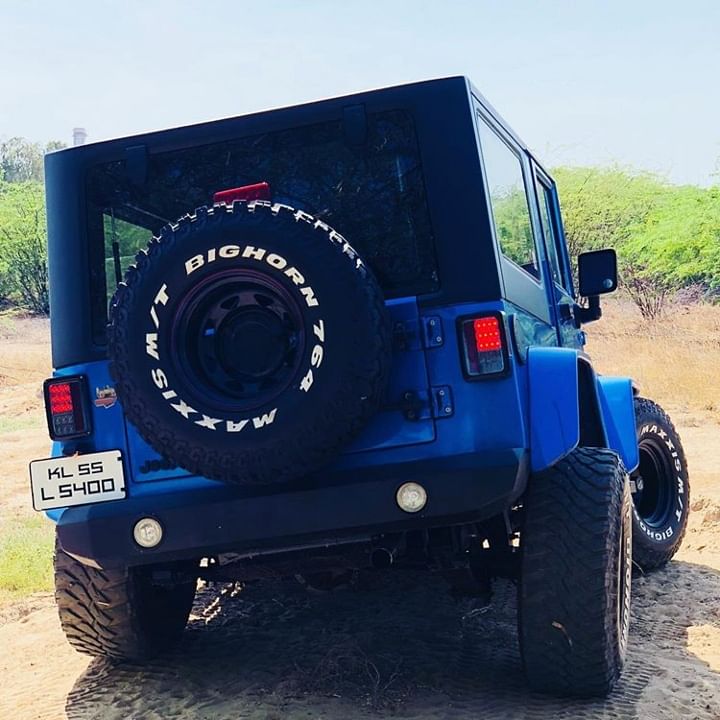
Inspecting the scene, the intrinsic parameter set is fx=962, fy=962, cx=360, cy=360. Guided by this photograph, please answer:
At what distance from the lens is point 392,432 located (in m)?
3.09

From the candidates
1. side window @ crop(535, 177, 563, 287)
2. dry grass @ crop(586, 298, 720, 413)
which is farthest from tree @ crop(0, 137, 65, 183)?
side window @ crop(535, 177, 563, 287)

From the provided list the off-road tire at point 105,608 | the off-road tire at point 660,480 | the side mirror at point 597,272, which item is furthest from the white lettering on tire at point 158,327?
the off-road tire at point 660,480

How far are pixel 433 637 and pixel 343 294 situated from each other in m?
1.84

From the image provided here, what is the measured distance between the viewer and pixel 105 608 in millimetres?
3670

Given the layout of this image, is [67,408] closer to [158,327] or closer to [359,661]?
[158,327]

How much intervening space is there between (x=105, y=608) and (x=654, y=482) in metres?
3.20

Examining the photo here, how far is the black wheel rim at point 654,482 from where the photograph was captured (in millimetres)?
5352

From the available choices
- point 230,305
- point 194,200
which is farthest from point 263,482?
point 194,200

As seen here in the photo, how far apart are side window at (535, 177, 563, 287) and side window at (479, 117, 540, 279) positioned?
0.53 meters

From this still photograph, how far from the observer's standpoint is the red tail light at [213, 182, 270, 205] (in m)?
3.30

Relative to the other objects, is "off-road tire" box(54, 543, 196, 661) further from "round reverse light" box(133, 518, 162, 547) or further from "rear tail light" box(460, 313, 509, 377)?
"rear tail light" box(460, 313, 509, 377)

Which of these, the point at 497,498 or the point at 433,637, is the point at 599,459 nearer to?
the point at 497,498

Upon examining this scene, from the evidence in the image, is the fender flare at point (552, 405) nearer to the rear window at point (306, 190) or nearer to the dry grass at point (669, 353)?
the rear window at point (306, 190)

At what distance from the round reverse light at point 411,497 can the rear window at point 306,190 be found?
2.15 ft
